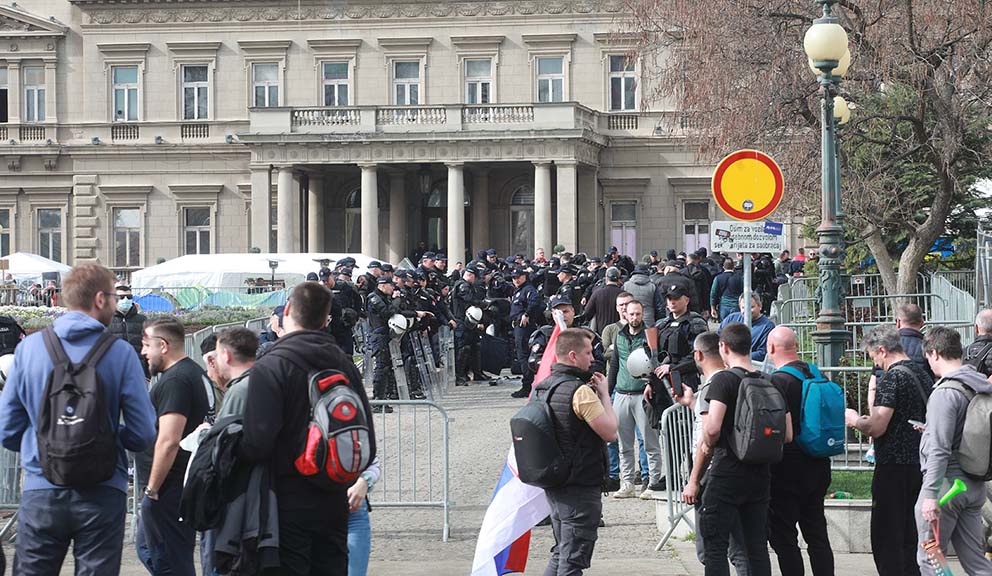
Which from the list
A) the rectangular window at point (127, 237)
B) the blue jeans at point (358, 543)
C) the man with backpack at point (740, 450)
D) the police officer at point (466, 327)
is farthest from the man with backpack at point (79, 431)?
the rectangular window at point (127, 237)

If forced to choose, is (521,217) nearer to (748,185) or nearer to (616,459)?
(616,459)

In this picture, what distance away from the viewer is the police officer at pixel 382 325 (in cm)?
1891

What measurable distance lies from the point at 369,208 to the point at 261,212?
3859mm

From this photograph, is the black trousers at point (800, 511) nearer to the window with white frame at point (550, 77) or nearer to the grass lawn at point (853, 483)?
the grass lawn at point (853, 483)

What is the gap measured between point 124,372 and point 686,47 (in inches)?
755

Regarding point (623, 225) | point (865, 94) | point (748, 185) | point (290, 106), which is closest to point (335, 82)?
point (290, 106)

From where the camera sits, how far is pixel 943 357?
27.8 ft

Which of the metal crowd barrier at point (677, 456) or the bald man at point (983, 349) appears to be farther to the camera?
the metal crowd barrier at point (677, 456)

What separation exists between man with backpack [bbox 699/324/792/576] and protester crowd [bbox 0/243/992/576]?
1 cm

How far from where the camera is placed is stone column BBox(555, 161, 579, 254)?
43.8m

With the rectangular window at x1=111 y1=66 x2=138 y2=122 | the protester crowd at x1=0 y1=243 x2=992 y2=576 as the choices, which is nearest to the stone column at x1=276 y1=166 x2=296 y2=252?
the rectangular window at x1=111 y1=66 x2=138 y2=122

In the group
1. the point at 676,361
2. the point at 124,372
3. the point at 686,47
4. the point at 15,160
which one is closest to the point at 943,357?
the point at 676,361

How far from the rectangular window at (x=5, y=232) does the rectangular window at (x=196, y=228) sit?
263 inches

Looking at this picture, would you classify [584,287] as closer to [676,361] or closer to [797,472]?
[676,361]
